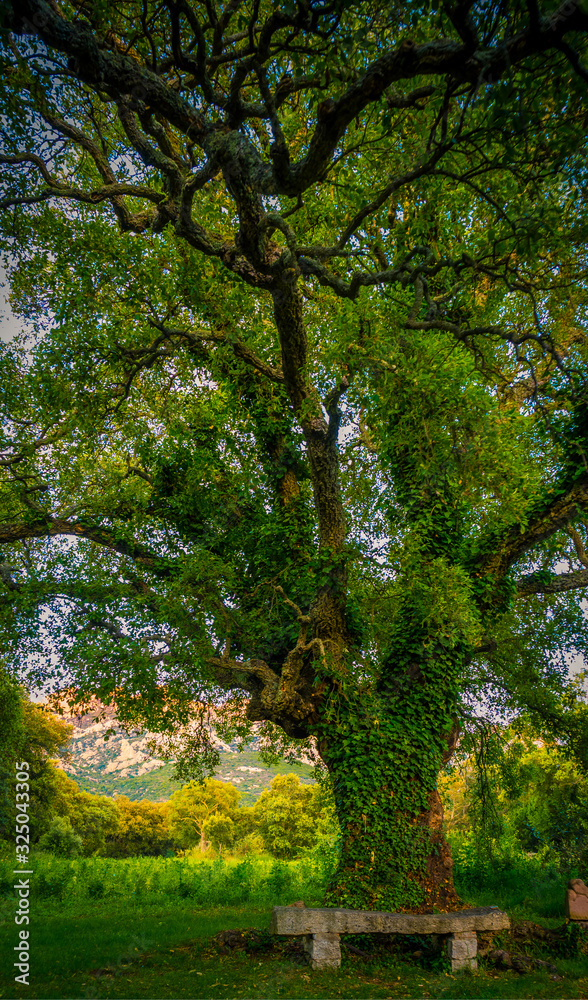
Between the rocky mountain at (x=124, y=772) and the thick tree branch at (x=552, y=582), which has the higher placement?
the thick tree branch at (x=552, y=582)

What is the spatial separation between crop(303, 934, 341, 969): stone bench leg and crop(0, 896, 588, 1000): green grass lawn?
0.47 ft

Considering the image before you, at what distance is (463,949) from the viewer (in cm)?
727

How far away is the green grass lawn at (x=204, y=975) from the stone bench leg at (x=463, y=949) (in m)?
0.14

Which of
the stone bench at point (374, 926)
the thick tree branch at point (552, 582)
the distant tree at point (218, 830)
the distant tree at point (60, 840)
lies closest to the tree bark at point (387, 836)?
the stone bench at point (374, 926)

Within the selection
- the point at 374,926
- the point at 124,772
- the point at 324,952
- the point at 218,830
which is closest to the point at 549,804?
the point at 374,926

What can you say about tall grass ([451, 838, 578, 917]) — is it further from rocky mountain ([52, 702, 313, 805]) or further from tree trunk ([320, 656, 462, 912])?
rocky mountain ([52, 702, 313, 805])

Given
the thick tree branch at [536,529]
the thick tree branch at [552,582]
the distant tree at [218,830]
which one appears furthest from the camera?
the distant tree at [218,830]

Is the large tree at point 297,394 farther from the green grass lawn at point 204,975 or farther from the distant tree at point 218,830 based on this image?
the distant tree at point 218,830

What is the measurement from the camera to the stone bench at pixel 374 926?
680cm

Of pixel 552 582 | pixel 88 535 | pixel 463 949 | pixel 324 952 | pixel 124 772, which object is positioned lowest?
pixel 124 772

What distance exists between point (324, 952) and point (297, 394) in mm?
8012

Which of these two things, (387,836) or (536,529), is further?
(536,529)

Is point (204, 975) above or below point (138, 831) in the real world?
above

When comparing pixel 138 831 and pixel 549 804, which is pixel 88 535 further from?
pixel 138 831
